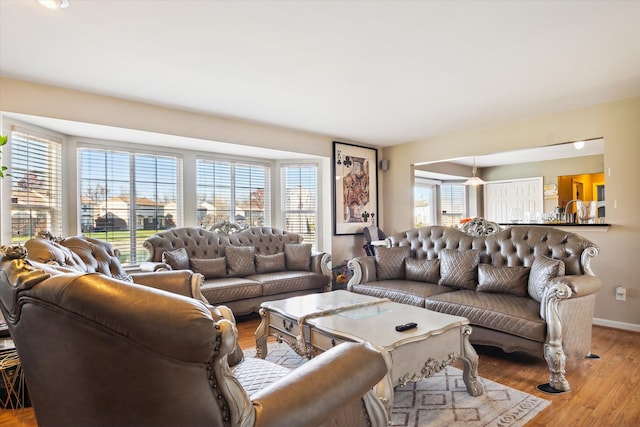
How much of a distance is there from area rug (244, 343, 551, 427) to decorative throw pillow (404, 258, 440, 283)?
135 cm

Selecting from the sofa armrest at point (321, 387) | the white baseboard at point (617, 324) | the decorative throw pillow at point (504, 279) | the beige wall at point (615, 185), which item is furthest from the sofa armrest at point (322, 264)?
the sofa armrest at point (321, 387)

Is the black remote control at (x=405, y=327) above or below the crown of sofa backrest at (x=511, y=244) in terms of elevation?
below

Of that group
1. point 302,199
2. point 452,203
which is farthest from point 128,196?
point 452,203

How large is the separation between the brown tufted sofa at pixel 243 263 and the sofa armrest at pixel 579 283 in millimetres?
2807

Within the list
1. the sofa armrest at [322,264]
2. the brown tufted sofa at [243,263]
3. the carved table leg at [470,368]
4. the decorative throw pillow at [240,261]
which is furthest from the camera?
the sofa armrest at [322,264]

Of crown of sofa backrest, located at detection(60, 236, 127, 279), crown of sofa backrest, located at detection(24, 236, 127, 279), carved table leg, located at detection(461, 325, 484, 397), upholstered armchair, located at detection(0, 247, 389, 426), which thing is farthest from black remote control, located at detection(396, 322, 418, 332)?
crown of sofa backrest, located at detection(60, 236, 127, 279)

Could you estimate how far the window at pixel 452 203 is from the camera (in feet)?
30.1

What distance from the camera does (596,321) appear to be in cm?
405

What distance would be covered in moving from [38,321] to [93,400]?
9.9 inches

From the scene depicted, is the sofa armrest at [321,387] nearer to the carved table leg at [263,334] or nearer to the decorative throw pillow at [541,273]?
the carved table leg at [263,334]

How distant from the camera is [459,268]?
3643 millimetres

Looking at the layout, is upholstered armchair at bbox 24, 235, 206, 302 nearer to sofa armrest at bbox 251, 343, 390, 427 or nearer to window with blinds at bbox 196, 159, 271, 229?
sofa armrest at bbox 251, 343, 390, 427

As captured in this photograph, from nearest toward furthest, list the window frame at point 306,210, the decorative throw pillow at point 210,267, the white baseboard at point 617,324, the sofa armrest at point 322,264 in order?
the white baseboard at point 617,324
the decorative throw pillow at point 210,267
the sofa armrest at point 322,264
the window frame at point 306,210

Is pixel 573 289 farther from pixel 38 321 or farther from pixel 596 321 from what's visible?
pixel 38 321
